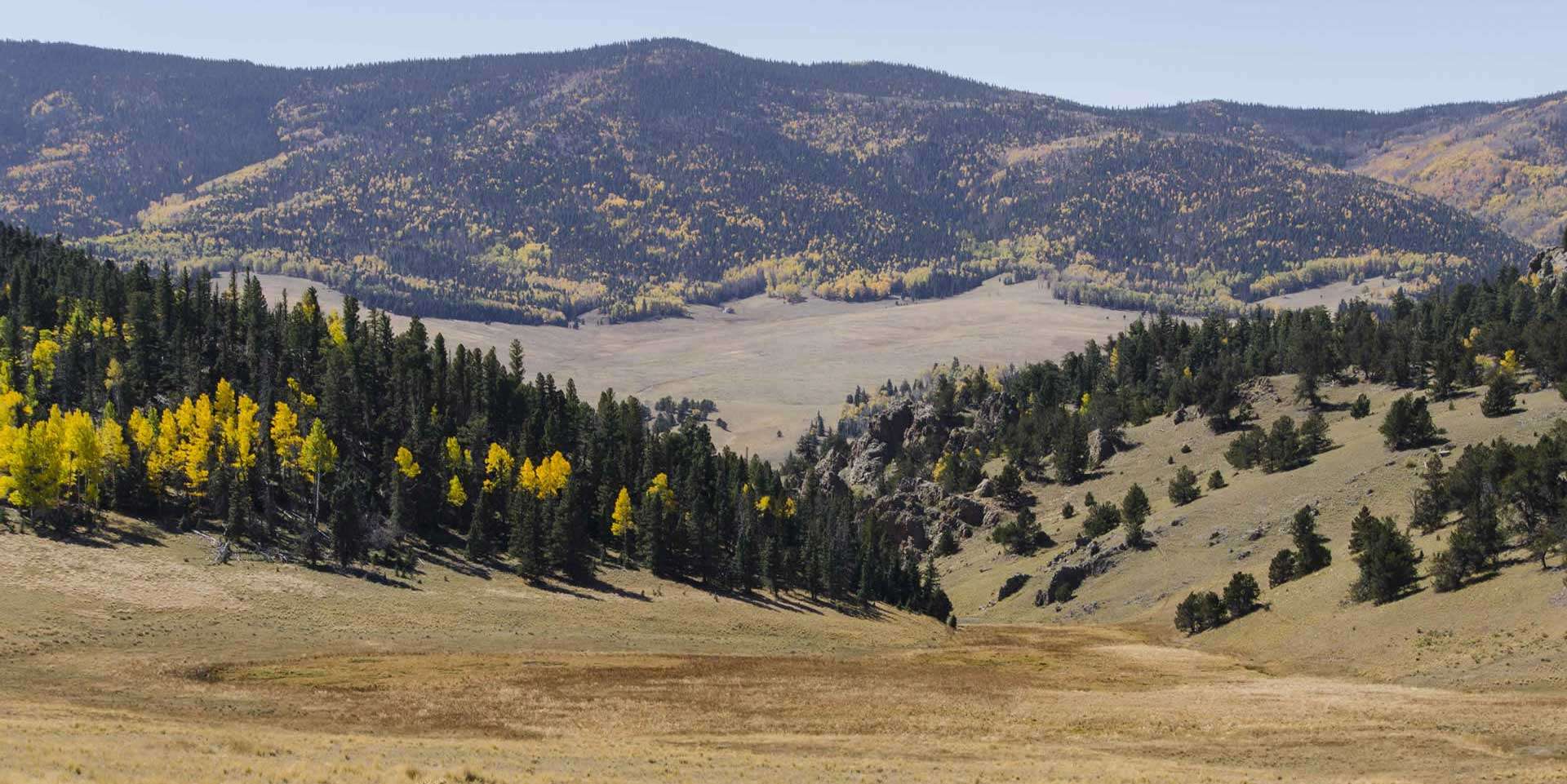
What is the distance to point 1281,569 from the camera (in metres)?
125

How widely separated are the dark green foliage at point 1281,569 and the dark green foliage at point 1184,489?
161 feet

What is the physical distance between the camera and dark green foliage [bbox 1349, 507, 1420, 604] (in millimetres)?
106562

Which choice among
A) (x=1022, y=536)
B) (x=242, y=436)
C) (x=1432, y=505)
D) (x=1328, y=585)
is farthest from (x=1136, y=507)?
(x=242, y=436)

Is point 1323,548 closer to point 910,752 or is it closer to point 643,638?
point 643,638

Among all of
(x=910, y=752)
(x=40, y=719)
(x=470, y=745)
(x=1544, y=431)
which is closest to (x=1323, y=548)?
(x=1544, y=431)

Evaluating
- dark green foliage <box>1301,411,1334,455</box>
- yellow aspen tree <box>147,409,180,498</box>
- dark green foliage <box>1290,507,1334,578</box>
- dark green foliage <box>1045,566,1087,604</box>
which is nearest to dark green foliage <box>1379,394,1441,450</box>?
dark green foliage <box>1301,411,1334,455</box>

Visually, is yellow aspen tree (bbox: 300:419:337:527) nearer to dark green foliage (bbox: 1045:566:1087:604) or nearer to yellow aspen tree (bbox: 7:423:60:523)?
yellow aspen tree (bbox: 7:423:60:523)

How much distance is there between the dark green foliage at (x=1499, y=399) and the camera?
162500 mm

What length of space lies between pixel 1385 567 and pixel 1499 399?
232 ft

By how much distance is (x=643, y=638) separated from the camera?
105 metres

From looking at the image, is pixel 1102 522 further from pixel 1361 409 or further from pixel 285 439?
pixel 285 439

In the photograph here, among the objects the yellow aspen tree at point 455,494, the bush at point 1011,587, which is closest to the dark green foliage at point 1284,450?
the bush at point 1011,587

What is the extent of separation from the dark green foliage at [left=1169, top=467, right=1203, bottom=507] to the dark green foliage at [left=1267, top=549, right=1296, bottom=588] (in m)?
49.1

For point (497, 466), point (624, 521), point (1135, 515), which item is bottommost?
point (1135, 515)
